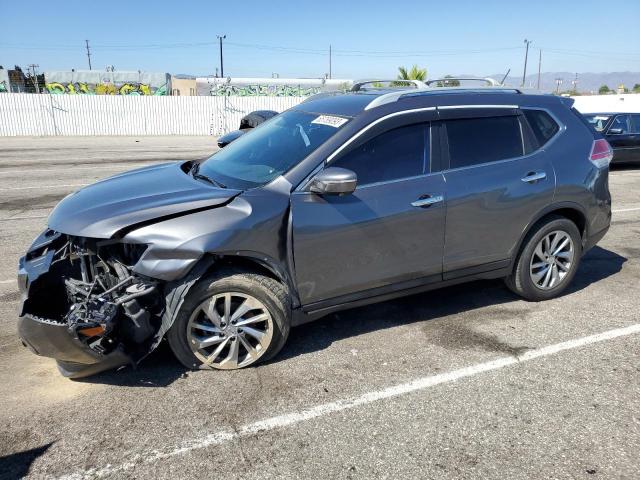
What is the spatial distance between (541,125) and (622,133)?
10.6 metres

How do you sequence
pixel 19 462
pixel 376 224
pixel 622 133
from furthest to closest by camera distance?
pixel 622 133 < pixel 376 224 < pixel 19 462

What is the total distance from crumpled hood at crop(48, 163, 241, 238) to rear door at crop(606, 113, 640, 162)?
41.5 ft

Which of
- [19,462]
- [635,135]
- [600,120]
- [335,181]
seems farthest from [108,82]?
[19,462]

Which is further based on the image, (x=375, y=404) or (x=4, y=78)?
(x=4, y=78)

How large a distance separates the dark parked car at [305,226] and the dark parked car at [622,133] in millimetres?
10016

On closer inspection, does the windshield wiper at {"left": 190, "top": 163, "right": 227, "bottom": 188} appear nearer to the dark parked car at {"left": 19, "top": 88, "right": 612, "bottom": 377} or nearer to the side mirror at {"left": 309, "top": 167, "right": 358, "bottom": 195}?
the dark parked car at {"left": 19, "top": 88, "right": 612, "bottom": 377}

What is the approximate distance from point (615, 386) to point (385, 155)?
2.16m

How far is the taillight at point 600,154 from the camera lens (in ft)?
14.8

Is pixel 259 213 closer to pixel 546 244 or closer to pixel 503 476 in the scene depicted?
pixel 503 476

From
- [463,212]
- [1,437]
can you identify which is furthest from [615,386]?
[1,437]

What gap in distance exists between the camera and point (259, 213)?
10.5ft

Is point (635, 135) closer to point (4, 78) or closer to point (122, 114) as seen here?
point (122, 114)

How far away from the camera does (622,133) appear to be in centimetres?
1293

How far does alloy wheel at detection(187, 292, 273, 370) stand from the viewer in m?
3.23
